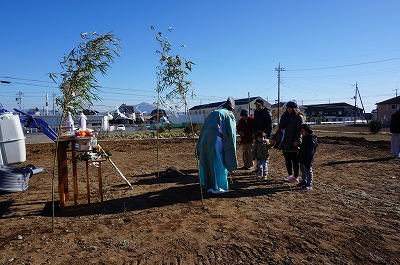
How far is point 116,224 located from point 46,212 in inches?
60.0

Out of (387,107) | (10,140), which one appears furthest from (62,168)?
(387,107)

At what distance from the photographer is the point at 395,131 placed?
1052 cm

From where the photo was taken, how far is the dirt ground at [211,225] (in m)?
3.48

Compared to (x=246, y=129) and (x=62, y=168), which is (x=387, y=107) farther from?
(x=62, y=168)

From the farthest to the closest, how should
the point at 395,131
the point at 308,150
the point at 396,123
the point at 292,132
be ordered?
the point at 395,131
the point at 396,123
the point at 292,132
the point at 308,150

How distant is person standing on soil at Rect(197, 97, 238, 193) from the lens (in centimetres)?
577

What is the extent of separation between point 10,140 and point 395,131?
1145cm

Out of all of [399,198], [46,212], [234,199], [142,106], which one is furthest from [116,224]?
[142,106]

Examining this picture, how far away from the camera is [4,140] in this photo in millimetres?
7074

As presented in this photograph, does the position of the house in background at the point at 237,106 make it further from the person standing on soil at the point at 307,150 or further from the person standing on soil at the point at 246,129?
the person standing on soil at the point at 307,150

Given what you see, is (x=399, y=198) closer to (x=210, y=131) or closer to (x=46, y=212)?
(x=210, y=131)

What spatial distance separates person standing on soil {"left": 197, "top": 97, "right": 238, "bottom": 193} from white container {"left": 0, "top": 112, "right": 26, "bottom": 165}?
4.50 m

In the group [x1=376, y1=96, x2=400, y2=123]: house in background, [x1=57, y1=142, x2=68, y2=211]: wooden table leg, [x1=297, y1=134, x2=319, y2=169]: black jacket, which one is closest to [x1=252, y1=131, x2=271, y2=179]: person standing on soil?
[x1=297, y1=134, x2=319, y2=169]: black jacket

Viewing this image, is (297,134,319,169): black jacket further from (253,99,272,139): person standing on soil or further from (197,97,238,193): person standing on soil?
(253,99,272,139): person standing on soil
